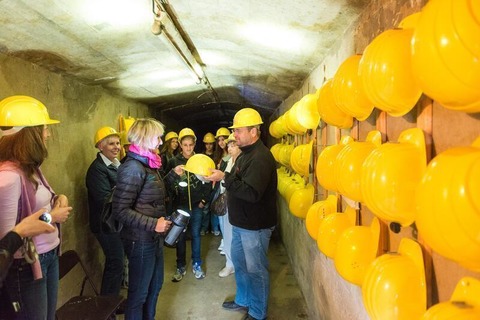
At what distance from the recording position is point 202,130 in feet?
47.1

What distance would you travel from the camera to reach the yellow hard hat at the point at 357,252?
157cm

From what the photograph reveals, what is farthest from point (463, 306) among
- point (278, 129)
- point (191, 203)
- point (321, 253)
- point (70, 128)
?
point (191, 203)

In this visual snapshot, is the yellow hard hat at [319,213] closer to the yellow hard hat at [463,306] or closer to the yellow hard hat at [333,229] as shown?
the yellow hard hat at [333,229]

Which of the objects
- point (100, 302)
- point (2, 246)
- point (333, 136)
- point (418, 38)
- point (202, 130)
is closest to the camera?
point (418, 38)

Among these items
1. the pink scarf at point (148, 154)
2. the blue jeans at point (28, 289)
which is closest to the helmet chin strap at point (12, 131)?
the blue jeans at point (28, 289)

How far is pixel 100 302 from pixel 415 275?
8.23ft

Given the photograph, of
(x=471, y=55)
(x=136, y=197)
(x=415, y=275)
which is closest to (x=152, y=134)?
(x=136, y=197)

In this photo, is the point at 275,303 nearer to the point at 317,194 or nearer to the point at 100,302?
the point at 317,194

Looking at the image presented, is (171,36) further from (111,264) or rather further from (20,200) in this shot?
(111,264)

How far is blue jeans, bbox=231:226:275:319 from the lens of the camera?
318 cm

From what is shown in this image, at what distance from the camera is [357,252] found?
159 cm

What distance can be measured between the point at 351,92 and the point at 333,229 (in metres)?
0.86

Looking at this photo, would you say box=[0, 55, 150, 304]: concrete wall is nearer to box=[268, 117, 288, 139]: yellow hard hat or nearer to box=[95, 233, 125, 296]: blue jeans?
box=[95, 233, 125, 296]: blue jeans

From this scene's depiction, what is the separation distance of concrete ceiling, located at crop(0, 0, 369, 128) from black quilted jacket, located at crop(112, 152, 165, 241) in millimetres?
1017
